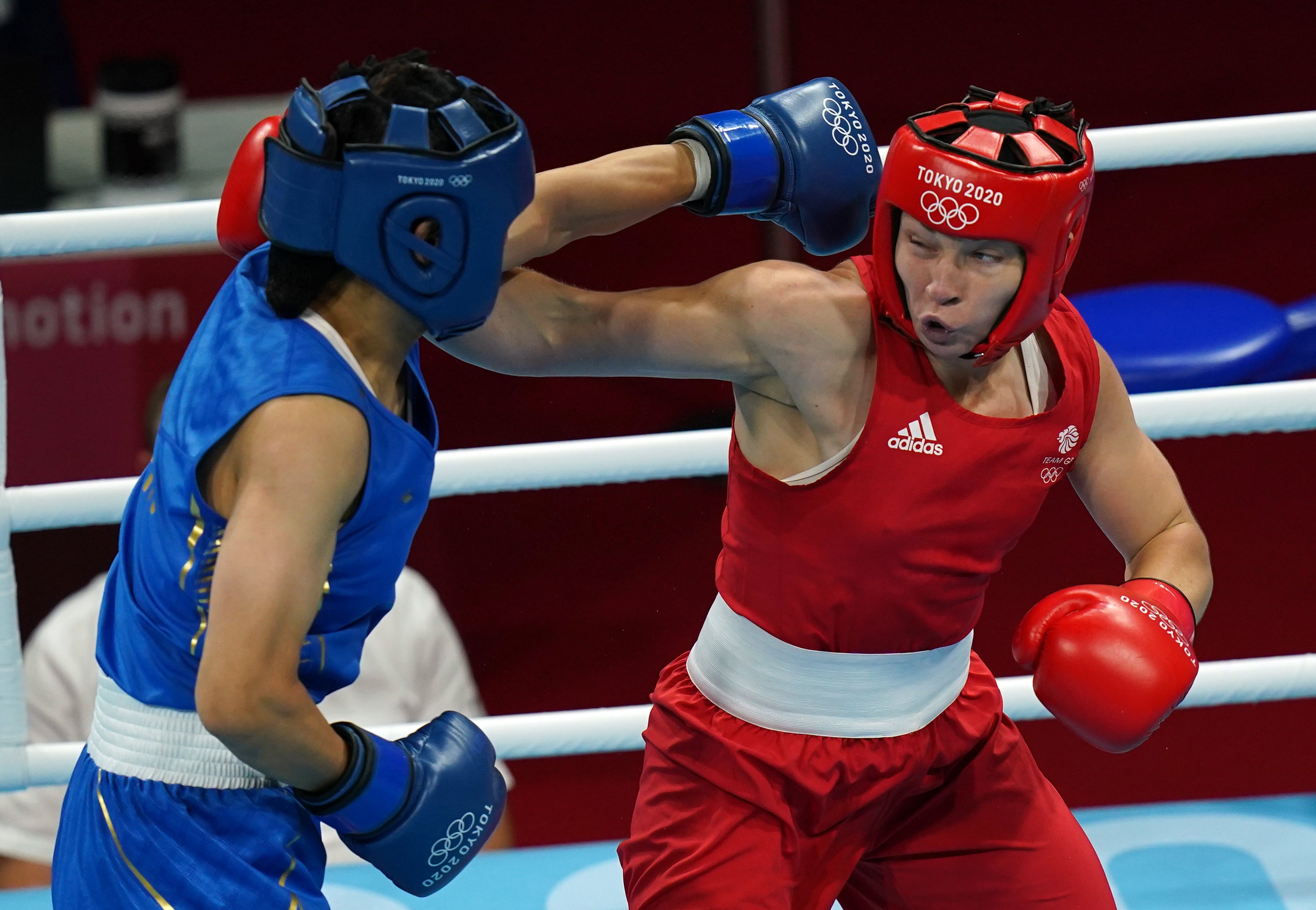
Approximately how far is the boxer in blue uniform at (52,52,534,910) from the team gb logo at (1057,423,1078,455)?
755mm

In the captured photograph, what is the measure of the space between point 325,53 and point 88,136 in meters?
0.64

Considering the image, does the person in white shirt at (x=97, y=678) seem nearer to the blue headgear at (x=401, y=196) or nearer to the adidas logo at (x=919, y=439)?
the adidas logo at (x=919, y=439)

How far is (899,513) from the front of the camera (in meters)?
1.90

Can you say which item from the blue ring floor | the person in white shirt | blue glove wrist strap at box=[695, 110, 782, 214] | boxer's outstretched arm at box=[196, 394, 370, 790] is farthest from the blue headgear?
the person in white shirt

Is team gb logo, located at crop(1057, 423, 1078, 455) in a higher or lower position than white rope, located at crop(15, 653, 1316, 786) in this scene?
higher

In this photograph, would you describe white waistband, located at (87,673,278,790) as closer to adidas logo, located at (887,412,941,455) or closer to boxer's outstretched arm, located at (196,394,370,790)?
boxer's outstretched arm, located at (196,394,370,790)

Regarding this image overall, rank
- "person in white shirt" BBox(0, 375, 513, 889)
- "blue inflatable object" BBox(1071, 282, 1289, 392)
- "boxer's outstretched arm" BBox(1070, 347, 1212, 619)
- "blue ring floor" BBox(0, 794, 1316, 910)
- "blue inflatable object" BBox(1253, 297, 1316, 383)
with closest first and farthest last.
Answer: "boxer's outstretched arm" BBox(1070, 347, 1212, 619) < "blue ring floor" BBox(0, 794, 1316, 910) < "person in white shirt" BBox(0, 375, 513, 889) < "blue inflatable object" BBox(1071, 282, 1289, 392) < "blue inflatable object" BBox(1253, 297, 1316, 383)

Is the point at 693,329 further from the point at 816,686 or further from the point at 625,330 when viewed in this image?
the point at 816,686

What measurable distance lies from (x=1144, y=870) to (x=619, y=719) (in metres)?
0.93

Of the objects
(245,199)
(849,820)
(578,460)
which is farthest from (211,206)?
(849,820)

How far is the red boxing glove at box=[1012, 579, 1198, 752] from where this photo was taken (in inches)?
74.0

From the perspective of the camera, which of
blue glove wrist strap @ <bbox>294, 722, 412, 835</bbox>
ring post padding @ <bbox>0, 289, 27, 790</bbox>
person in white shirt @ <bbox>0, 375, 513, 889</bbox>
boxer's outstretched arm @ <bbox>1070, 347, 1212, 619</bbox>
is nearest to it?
blue glove wrist strap @ <bbox>294, 722, 412, 835</bbox>

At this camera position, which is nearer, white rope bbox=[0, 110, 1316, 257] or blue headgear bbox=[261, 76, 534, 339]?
blue headgear bbox=[261, 76, 534, 339]

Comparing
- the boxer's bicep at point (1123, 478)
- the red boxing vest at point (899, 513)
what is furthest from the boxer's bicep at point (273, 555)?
the boxer's bicep at point (1123, 478)
